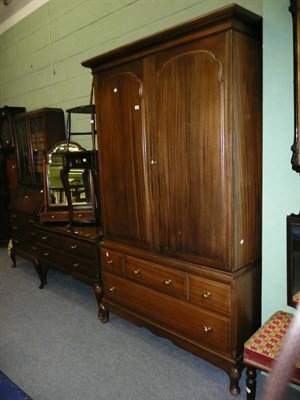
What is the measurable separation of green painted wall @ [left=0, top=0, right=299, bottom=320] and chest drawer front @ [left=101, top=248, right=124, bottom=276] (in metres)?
1.09

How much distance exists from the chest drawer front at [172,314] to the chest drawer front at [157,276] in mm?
51

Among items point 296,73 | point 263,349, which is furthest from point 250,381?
point 296,73

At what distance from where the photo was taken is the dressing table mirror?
3148 mm

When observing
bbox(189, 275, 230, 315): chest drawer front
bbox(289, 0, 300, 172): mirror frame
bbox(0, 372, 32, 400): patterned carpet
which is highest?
bbox(289, 0, 300, 172): mirror frame

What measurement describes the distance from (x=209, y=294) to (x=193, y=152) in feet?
2.81

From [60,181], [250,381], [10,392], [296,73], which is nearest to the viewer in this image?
[10,392]

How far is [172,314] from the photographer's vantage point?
225cm

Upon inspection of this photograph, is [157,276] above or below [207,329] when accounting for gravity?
above

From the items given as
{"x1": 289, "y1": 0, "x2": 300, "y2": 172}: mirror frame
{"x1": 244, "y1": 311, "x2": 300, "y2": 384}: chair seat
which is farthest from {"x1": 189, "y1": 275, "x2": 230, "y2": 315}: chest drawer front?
{"x1": 289, "y1": 0, "x2": 300, "y2": 172}: mirror frame

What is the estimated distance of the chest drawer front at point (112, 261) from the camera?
2.60m

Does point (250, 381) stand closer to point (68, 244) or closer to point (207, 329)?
point (207, 329)

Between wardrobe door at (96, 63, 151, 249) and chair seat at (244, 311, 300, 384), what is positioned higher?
wardrobe door at (96, 63, 151, 249)

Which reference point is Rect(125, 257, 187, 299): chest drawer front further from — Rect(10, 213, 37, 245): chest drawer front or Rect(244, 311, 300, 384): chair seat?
Rect(10, 213, 37, 245): chest drawer front

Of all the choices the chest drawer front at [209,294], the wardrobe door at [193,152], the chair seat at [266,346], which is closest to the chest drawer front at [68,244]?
the wardrobe door at [193,152]
